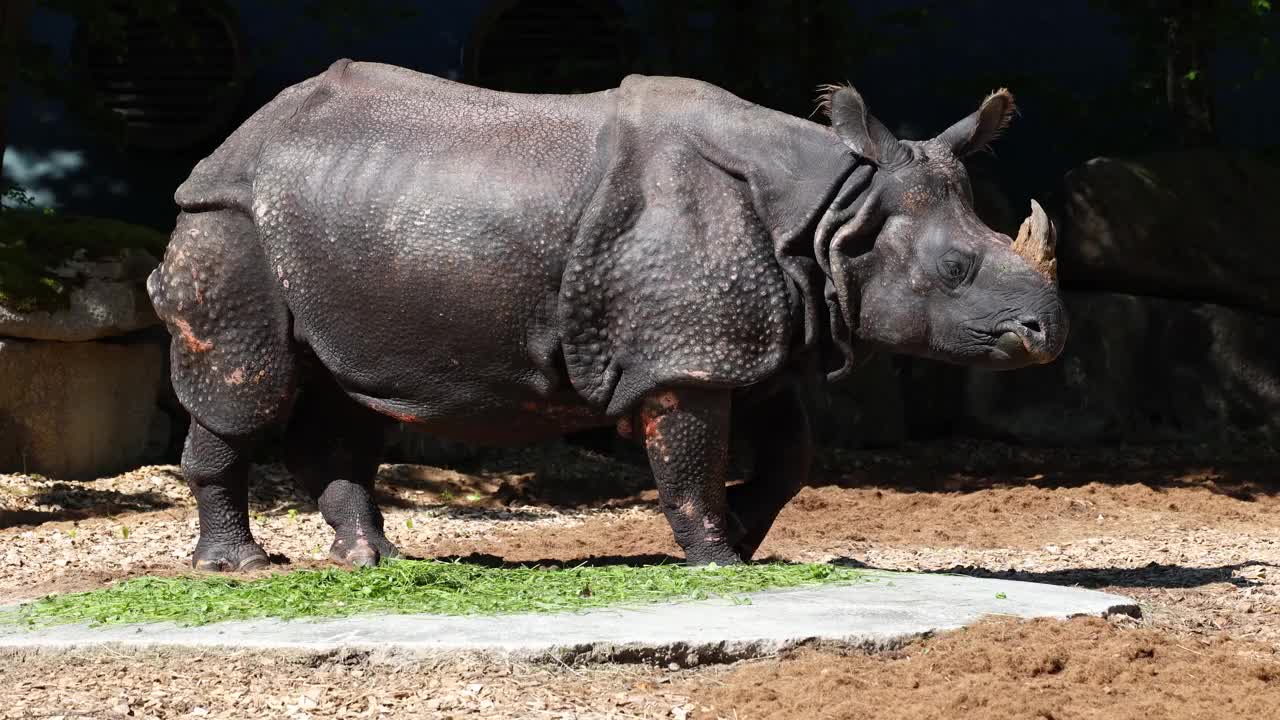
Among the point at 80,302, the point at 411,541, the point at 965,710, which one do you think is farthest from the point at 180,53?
the point at 965,710

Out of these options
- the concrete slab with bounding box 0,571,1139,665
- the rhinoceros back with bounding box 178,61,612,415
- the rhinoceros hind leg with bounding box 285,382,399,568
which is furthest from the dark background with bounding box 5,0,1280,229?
the concrete slab with bounding box 0,571,1139,665

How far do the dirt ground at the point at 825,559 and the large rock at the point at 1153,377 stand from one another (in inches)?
10.8

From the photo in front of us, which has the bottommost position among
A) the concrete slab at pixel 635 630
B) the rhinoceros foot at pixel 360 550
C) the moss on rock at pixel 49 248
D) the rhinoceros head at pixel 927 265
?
the rhinoceros foot at pixel 360 550

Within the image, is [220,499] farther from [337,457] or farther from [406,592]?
[406,592]

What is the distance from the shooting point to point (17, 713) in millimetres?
4426

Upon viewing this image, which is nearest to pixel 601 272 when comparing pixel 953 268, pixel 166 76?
pixel 953 268

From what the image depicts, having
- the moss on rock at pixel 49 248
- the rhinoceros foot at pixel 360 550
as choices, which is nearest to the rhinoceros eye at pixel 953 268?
the rhinoceros foot at pixel 360 550

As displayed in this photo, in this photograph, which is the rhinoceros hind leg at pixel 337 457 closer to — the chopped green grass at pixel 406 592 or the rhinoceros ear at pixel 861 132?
the chopped green grass at pixel 406 592

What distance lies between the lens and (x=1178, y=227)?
12.3 meters

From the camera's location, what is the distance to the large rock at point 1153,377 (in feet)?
40.4

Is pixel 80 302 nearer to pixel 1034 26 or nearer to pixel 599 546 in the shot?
pixel 599 546

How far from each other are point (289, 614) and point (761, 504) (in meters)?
2.07

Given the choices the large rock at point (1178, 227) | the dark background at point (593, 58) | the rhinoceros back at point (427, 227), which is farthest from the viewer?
the large rock at point (1178, 227)

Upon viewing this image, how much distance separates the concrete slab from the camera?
4.78 m
